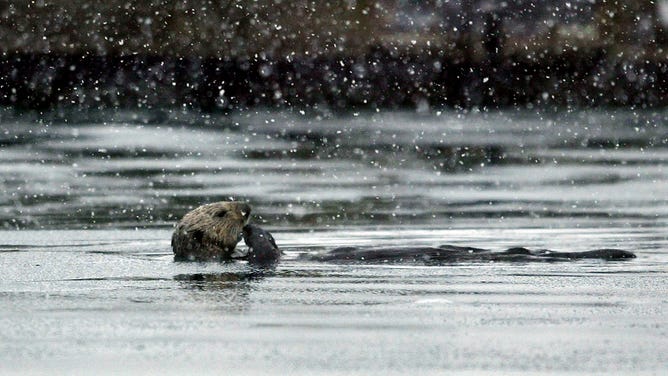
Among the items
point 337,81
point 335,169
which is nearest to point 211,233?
point 335,169

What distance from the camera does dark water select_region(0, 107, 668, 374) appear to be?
7.35 m

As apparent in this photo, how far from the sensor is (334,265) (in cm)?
1098

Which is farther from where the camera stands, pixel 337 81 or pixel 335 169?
pixel 337 81

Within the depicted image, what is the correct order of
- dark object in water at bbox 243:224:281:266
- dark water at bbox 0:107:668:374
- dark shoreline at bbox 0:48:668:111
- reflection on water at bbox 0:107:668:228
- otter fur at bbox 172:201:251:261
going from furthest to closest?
1. dark shoreline at bbox 0:48:668:111
2. reflection on water at bbox 0:107:668:228
3. otter fur at bbox 172:201:251:261
4. dark object in water at bbox 243:224:281:266
5. dark water at bbox 0:107:668:374

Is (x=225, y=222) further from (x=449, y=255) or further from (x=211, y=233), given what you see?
(x=449, y=255)

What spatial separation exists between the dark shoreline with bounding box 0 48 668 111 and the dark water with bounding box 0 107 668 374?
44.2 ft

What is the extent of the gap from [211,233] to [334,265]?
92 centimetres

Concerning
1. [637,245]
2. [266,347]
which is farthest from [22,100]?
[266,347]


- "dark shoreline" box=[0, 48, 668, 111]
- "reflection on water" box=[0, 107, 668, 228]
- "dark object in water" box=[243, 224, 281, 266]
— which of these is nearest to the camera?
"dark object in water" box=[243, 224, 281, 266]

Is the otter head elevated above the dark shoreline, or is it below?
below

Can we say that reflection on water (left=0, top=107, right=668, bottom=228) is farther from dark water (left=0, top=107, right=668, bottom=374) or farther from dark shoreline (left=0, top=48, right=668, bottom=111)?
dark shoreline (left=0, top=48, right=668, bottom=111)

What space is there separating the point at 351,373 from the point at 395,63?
4002 centimetres

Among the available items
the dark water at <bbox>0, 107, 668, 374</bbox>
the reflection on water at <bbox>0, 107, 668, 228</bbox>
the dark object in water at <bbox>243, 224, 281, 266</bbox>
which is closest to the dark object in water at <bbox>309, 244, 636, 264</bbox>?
the dark water at <bbox>0, 107, 668, 374</bbox>

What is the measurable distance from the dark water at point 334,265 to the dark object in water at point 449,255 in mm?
181
